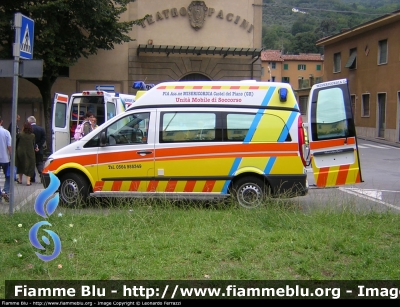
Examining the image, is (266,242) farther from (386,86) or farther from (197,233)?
(386,86)

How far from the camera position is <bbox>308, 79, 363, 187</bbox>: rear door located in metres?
9.45

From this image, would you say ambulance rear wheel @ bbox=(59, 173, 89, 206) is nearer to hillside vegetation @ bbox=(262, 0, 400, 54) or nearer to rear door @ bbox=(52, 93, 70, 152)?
rear door @ bbox=(52, 93, 70, 152)

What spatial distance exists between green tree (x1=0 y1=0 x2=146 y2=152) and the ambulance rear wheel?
41.2ft

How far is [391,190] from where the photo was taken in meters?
12.8

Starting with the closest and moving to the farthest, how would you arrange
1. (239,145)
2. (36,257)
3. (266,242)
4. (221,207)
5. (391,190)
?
1. (36,257)
2. (266,242)
3. (221,207)
4. (239,145)
5. (391,190)

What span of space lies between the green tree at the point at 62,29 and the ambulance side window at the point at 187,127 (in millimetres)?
13065

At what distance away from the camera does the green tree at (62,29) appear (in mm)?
21219

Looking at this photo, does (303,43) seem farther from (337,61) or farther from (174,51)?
(174,51)

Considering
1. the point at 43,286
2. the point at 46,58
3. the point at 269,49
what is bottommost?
the point at 43,286

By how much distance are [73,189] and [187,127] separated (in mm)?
2424

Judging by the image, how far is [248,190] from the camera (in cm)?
950

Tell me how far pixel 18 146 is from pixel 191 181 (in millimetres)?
5614

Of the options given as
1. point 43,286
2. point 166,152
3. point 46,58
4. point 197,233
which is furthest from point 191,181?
point 46,58

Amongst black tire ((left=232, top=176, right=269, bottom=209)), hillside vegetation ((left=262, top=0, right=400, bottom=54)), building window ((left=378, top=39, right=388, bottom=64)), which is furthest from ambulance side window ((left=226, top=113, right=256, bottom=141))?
hillside vegetation ((left=262, top=0, right=400, bottom=54))
